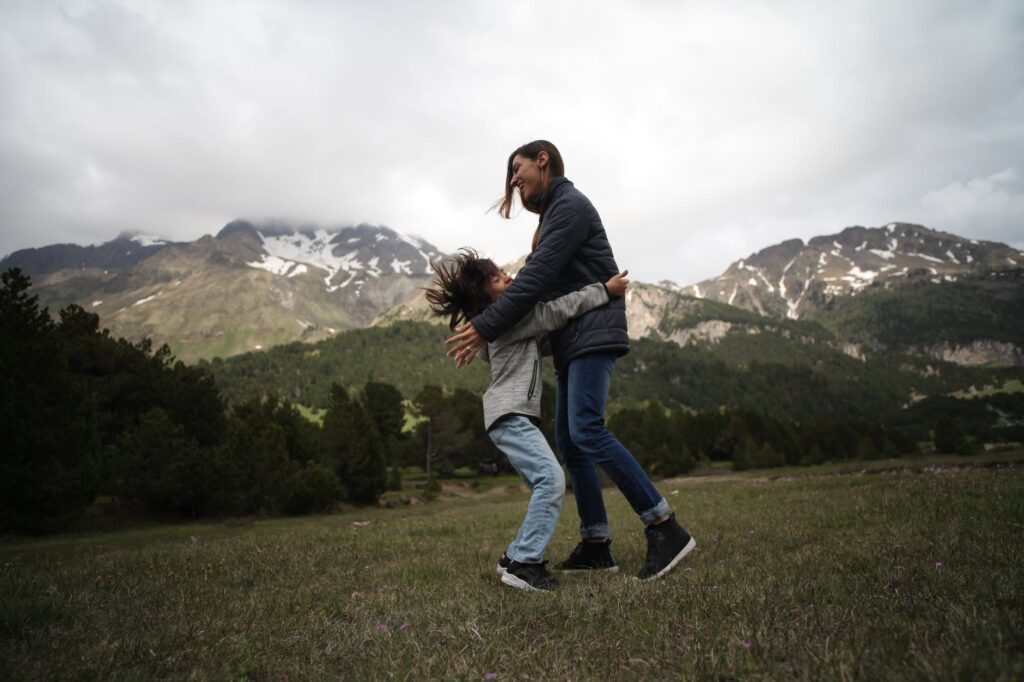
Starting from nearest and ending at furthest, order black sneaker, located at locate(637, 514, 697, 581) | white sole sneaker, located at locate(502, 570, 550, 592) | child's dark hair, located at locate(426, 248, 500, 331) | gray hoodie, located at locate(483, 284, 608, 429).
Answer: white sole sneaker, located at locate(502, 570, 550, 592)
black sneaker, located at locate(637, 514, 697, 581)
gray hoodie, located at locate(483, 284, 608, 429)
child's dark hair, located at locate(426, 248, 500, 331)

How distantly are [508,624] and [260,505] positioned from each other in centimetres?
3964

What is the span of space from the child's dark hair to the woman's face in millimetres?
941

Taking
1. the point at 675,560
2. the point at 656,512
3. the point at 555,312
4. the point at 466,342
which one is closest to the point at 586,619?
the point at 675,560

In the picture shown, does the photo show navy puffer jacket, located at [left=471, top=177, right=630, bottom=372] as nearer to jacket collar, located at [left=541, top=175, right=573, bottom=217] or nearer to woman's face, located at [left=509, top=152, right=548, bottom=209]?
jacket collar, located at [left=541, top=175, right=573, bottom=217]

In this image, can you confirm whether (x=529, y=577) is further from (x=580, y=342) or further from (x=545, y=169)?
(x=545, y=169)

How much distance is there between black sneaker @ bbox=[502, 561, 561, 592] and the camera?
16.3ft

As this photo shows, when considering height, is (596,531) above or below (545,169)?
below

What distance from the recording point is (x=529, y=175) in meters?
6.25

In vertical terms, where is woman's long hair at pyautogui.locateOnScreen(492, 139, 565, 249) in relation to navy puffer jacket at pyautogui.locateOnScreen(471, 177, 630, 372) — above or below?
above

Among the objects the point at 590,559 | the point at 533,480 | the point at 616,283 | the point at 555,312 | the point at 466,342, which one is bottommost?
the point at 590,559

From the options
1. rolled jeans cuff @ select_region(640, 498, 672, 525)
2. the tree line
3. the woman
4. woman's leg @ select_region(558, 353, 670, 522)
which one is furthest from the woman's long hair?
the tree line

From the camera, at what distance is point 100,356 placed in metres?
41.2

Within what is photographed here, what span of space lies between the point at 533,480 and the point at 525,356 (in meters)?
1.24

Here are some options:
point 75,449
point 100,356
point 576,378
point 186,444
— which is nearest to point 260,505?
point 186,444
